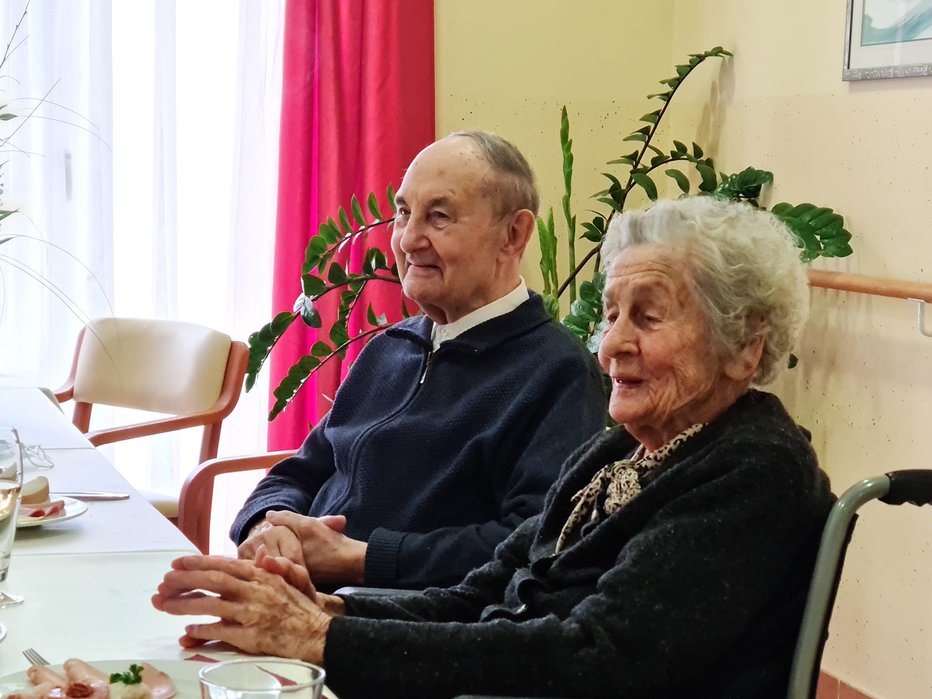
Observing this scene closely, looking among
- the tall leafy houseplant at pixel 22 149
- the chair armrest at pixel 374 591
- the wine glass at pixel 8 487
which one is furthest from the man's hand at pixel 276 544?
the tall leafy houseplant at pixel 22 149

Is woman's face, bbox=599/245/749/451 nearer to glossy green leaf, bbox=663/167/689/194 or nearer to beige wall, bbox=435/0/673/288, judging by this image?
glossy green leaf, bbox=663/167/689/194

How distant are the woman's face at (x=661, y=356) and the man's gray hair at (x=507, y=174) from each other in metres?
0.67

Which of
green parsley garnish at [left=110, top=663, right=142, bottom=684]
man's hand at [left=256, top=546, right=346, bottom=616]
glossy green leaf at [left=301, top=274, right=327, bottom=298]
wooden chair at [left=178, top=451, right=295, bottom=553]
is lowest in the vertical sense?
wooden chair at [left=178, top=451, right=295, bottom=553]

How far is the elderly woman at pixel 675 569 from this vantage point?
1.27m

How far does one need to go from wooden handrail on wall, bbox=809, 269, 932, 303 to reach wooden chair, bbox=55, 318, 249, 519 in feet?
4.97

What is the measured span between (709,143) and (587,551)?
98.0 inches

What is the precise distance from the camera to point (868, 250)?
2.90 m

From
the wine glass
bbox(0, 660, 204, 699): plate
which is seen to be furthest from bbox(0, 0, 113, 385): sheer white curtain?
bbox(0, 660, 204, 699): plate

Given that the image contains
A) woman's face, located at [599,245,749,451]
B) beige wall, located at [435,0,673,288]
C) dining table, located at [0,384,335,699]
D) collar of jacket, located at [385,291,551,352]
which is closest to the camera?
dining table, located at [0,384,335,699]

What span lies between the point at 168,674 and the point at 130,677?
0.20 ft

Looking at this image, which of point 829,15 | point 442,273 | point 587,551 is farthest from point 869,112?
point 587,551

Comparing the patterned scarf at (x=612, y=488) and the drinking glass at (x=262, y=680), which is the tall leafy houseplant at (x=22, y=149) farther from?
the drinking glass at (x=262, y=680)

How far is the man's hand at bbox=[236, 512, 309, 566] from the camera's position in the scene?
1868 millimetres

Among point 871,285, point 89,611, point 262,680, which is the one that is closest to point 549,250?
point 871,285
